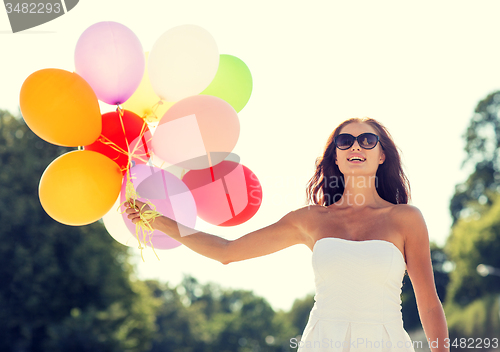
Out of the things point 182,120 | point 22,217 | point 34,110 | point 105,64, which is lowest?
point 182,120

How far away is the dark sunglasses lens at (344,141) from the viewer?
3186mm

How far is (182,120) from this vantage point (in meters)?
3.38

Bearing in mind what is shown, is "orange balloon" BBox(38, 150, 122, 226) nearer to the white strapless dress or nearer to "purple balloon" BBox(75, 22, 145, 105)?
"purple balloon" BBox(75, 22, 145, 105)

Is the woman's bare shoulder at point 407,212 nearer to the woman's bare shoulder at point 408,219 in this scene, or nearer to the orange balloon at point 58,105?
the woman's bare shoulder at point 408,219

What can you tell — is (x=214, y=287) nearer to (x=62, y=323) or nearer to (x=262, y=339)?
(x=262, y=339)

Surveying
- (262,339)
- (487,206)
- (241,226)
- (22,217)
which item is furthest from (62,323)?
(262,339)

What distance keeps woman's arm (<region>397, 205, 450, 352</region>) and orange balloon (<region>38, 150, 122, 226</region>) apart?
6.01 ft

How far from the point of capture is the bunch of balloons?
321cm

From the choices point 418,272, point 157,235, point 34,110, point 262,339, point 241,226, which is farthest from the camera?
point 262,339

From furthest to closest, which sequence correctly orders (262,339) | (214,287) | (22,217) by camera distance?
(214,287) < (262,339) < (22,217)

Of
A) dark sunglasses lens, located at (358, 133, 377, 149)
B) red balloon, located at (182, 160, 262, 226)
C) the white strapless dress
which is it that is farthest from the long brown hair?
the white strapless dress

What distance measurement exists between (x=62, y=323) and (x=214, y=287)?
60163mm

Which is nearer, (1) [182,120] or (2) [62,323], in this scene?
(1) [182,120]

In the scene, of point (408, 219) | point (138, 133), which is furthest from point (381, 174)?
point (138, 133)
